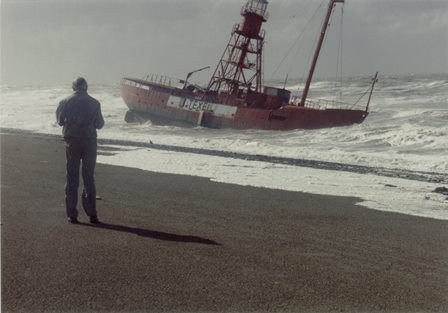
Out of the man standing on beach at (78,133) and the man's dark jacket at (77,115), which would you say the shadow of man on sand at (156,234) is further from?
the man's dark jacket at (77,115)

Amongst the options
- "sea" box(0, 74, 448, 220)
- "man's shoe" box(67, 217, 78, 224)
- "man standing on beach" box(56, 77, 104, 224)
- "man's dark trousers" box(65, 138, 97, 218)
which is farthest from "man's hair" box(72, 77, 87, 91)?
"sea" box(0, 74, 448, 220)

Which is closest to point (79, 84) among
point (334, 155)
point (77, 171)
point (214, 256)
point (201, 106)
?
point (77, 171)

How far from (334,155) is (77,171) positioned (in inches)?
675

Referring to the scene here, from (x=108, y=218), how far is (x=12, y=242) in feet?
5.29

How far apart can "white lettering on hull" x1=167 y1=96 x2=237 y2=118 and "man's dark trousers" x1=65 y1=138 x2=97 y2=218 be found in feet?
105

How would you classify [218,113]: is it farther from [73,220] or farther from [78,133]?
[73,220]

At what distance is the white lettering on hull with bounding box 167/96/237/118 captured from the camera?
39156mm

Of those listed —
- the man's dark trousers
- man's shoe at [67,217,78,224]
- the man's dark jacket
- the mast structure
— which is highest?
the mast structure

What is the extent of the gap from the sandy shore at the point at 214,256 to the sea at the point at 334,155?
155 cm

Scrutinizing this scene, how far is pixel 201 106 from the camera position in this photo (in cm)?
4112

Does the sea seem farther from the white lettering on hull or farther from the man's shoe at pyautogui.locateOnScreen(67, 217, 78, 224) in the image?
the man's shoe at pyautogui.locateOnScreen(67, 217, 78, 224)

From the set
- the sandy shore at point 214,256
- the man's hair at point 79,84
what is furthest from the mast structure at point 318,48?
the man's hair at point 79,84

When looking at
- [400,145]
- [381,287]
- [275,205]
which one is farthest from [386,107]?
[381,287]

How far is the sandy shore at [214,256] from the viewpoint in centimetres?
426
